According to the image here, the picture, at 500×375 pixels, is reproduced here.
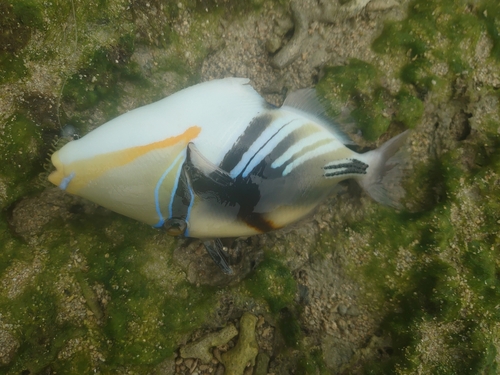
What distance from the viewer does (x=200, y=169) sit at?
5.94 ft

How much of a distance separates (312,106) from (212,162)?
0.76 meters

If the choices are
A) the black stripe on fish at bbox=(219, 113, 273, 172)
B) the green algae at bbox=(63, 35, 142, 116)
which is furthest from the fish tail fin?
the green algae at bbox=(63, 35, 142, 116)

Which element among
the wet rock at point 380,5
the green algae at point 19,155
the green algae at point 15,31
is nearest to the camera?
the green algae at point 15,31

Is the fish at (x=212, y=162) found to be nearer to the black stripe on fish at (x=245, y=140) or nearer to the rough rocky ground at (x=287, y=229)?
the black stripe on fish at (x=245, y=140)

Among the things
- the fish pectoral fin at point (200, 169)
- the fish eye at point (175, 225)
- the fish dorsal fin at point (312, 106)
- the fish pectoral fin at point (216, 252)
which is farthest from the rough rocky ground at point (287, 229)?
the fish pectoral fin at point (200, 169)

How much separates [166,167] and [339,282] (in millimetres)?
1576

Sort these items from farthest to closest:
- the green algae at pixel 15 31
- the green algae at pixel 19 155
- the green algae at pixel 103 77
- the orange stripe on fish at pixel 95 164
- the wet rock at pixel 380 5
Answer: the wet rock at pixel 380 5, the green algae at pixel 103 77, the green algae at pixel 19 155, the green algae at pixel 15 31, the orange stripe on fish at pixel 95 164

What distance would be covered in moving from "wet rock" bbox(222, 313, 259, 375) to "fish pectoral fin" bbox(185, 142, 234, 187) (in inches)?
50.6

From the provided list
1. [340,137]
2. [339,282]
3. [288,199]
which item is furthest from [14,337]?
[340,137]

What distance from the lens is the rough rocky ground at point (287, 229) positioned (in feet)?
7.61

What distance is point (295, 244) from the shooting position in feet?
8.89

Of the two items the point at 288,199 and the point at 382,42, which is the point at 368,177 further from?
the point at 382,42

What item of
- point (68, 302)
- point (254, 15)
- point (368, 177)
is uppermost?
point (254, 15)

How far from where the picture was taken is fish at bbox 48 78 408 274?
177cm
